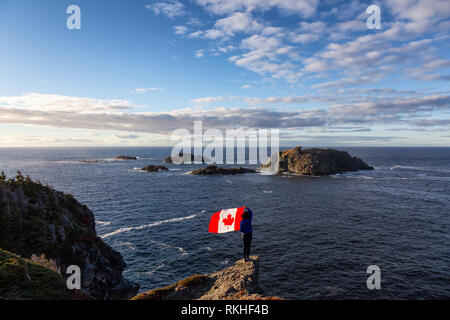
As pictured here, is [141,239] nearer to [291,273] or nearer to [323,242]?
[291,273]

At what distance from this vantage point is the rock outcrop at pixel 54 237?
21.6m

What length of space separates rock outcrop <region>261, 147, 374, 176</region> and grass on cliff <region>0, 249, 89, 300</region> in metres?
113

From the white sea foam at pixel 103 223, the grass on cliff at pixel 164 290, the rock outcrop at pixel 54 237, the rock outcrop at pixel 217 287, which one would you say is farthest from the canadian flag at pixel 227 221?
the white sea foam at pixel 103 223

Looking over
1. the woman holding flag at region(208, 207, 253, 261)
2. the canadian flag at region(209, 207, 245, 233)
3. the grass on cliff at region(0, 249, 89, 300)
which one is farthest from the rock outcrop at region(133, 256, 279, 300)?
the grass on cliff at region(0, 249, 89, 300)

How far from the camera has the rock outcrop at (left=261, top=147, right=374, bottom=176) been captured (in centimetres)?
11462

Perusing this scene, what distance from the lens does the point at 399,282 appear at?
2745cm

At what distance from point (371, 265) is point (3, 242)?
42.3 m

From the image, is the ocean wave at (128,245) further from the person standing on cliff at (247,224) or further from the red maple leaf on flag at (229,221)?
the person standing on cliff at (247,224)

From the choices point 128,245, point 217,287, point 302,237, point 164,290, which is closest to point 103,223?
point 128,245

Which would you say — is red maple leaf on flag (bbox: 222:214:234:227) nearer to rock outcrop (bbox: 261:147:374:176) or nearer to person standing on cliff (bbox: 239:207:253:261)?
person standing on cliff (bbox: 239:207:253:261)

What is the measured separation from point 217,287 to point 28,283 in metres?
11.9

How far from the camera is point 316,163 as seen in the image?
116 meters

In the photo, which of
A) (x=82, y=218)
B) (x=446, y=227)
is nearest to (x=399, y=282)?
(x=446, y=227)
